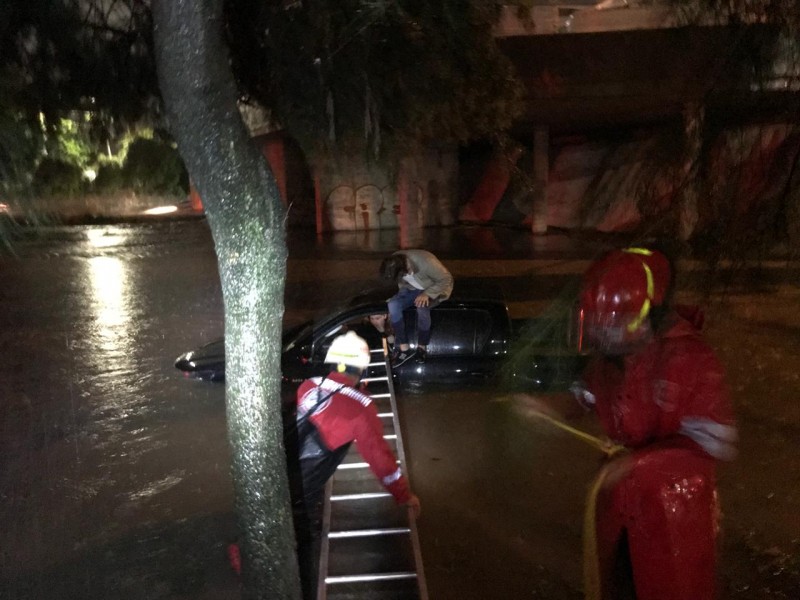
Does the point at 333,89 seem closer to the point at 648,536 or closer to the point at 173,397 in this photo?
the point at 648,536

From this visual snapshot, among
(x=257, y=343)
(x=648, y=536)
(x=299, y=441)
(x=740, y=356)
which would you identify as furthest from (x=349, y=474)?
(x=740, y=356)

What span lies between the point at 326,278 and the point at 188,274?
3.59 metres

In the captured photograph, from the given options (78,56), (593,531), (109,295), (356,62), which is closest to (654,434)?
(593,531)

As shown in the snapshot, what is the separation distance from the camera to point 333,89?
4.20 m

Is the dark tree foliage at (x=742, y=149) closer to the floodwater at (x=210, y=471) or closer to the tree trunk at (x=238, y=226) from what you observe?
the floodwater at (x=210, y=471)

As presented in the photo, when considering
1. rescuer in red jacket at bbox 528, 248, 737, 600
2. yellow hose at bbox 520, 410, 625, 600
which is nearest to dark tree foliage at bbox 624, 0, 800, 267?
rescuer in red jacket at bbox 528, 248, 737, 600

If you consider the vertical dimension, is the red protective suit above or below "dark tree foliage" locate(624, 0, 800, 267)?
below

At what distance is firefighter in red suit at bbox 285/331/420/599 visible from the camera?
3.72 metres

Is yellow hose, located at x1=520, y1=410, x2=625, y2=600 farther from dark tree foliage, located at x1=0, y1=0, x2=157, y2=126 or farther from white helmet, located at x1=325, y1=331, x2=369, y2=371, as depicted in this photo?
dark tree foliage, located at x1=0, y1=0, x2=157, y2=126

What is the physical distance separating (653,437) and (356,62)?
8.94ft

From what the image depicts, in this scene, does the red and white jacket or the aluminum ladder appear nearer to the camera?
the aluminum ladder

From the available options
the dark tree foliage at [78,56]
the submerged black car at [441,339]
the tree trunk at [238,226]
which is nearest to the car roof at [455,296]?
the submerged black car at [441,339]

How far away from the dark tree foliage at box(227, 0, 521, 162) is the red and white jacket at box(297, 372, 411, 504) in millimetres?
1462

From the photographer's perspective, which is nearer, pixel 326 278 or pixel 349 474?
pixel 349 474
